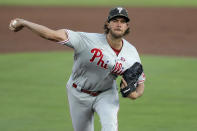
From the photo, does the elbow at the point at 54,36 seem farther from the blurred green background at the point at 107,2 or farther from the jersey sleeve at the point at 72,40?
the blurred green background at the point at 107,2

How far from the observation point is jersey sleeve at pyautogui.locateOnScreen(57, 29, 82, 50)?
5.68 meters

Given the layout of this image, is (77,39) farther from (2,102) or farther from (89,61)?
(2,102)

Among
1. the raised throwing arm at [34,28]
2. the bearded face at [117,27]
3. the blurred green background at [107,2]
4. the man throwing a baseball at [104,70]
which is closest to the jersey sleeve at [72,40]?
the man throwing a baseball at [104,70]

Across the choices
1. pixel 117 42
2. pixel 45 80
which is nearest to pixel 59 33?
pixel 117 42

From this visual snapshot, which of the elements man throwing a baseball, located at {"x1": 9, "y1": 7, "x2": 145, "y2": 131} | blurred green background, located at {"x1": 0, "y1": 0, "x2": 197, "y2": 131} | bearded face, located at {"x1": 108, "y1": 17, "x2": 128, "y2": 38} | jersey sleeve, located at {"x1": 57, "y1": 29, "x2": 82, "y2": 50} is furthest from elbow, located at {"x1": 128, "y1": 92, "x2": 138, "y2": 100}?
blurred green background, located at {"x1": 0, "y1": 0, "x2": 197, "y2": 131}

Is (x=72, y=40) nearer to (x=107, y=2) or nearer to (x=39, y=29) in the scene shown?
(x=39, y=29)

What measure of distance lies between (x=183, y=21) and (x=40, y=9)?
24.4 feet

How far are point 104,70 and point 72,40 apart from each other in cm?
66

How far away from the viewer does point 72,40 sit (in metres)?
5.75

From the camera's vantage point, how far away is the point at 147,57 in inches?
596

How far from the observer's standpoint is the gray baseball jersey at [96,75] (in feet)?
19.8

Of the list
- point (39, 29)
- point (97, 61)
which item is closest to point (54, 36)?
point (39, 29)

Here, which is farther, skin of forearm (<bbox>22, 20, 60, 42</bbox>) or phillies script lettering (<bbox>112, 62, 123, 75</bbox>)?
phillies script lettering (<bbox>112, 62, 123, 75</bbox>)

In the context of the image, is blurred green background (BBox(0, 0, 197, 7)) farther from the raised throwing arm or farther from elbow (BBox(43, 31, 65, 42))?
the raised throwing arm
